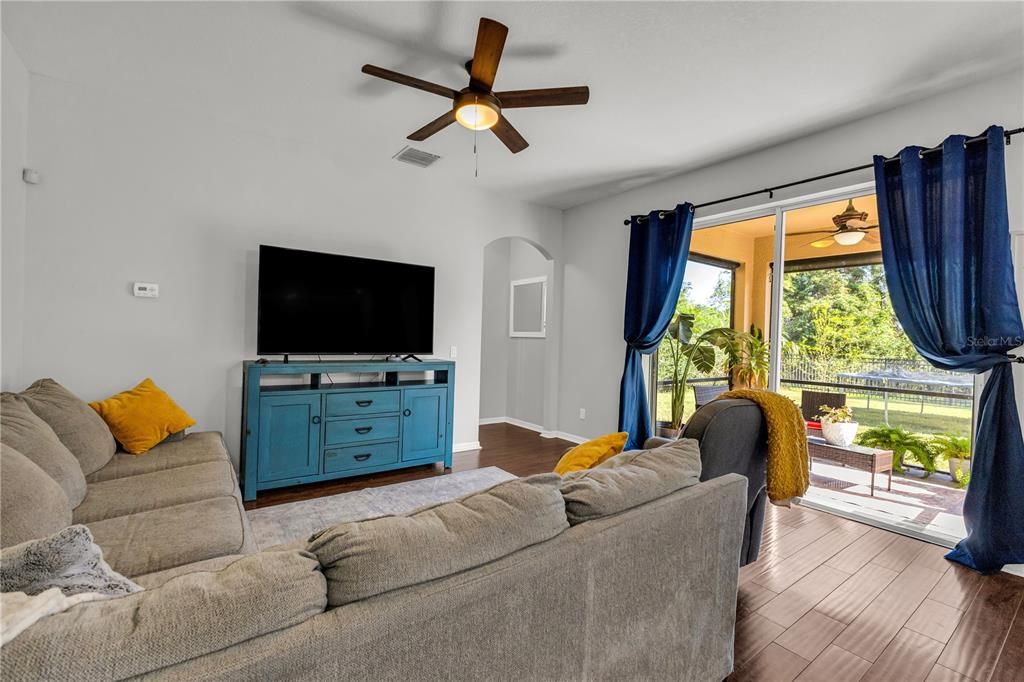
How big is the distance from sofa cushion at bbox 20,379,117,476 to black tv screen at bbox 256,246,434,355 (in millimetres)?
1077

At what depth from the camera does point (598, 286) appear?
5062 millimetres

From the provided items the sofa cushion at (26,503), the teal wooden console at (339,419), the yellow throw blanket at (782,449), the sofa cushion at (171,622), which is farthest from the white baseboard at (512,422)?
the sofa cushion at (171,622)

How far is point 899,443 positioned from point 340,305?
13.6 feet

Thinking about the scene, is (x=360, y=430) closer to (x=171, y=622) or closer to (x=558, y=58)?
(x=558, y=58)

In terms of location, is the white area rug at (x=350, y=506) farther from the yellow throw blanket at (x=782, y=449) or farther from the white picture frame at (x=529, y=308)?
the white picture frame at (x=529, y=308)

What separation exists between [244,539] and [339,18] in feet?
7.70

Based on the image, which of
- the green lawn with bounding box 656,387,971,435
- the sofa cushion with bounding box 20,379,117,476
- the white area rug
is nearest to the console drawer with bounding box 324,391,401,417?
the white area rug

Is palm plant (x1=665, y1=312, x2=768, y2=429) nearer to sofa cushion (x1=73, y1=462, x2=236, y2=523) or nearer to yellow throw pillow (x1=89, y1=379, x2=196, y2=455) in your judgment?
sofa cushion (x1=73, y1=462, x2=236, y2=523)

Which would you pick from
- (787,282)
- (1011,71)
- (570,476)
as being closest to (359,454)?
(570,476)

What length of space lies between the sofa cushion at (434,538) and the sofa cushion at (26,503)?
109 cm

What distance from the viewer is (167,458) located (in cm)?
249

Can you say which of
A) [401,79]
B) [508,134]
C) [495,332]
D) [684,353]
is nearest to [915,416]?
[684,353]

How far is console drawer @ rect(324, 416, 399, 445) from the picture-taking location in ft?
11.3

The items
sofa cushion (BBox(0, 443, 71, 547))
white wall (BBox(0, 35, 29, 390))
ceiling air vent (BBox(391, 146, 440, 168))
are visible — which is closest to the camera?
sofa cushion (BBox(0, 443, 71, 547))
